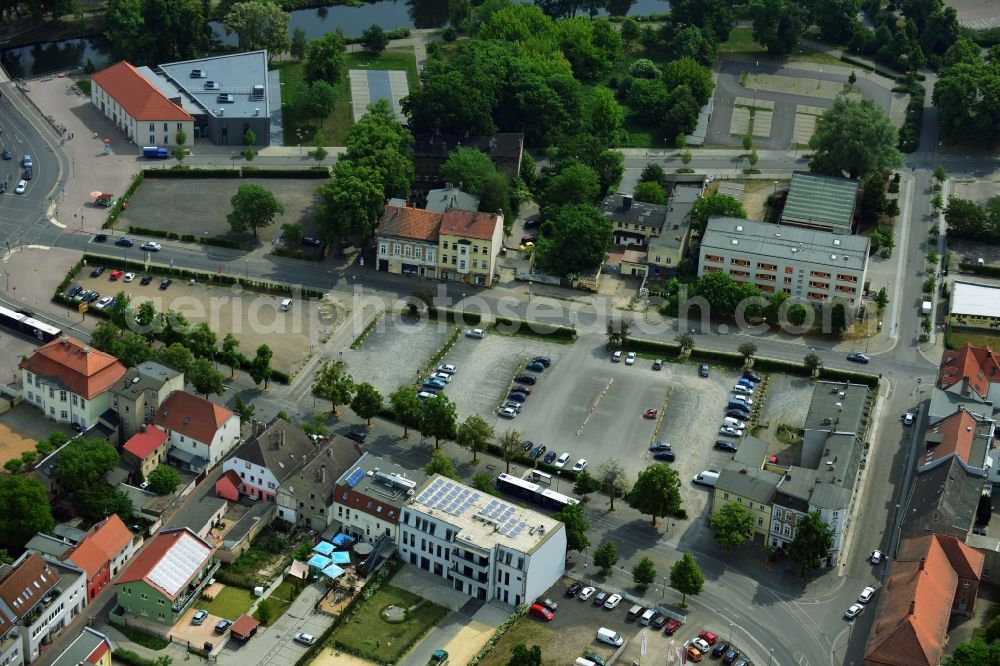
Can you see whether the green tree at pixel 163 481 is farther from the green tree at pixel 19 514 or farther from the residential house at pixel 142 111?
the residential house at pixel 142 111

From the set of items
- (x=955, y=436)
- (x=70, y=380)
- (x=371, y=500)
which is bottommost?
(x=371, y=500)

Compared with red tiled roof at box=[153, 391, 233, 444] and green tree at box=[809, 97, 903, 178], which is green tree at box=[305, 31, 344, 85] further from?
red tiled roof at box=[153, 391, 233, 444]

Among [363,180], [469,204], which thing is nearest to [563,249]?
[469,204]

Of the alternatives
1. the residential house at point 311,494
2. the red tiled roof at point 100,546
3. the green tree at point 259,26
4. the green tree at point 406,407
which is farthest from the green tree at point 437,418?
the green tree at point 259,26

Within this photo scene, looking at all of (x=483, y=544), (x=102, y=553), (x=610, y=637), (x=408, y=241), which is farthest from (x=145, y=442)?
(x=610, y=637)

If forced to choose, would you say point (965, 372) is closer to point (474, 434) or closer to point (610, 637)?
point (474, 434)
